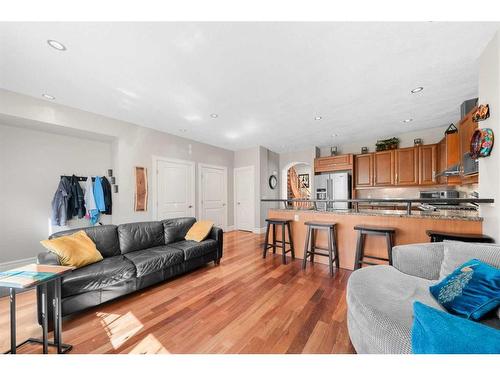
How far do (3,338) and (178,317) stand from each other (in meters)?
1.32

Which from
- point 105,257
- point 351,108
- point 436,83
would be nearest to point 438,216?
point 436,83

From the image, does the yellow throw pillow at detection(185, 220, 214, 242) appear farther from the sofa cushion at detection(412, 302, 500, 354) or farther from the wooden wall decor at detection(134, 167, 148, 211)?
the sofa cushion at detection(412, 302, 500, 354)

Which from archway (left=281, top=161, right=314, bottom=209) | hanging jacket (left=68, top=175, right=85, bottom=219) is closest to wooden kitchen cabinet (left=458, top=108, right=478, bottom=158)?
hanging jacket (left=68, top=175, right=85, bottom=219)

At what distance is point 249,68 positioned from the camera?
2.05 metres

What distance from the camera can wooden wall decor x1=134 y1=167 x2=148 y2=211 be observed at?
378 centimetres

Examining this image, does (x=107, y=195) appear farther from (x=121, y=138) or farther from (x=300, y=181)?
(x=300, y=181)

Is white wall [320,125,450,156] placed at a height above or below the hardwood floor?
above

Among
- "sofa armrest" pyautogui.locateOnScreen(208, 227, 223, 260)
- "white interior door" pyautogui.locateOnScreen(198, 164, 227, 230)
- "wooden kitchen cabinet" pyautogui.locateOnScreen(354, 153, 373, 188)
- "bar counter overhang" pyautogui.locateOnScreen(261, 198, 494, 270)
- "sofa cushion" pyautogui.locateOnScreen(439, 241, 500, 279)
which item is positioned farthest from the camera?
"white interior door" pyautogui.locateOnScreen(198, 164, 227, 230)

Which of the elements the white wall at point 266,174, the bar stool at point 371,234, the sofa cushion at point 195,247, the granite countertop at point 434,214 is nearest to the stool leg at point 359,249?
the bar stool at point 371,234

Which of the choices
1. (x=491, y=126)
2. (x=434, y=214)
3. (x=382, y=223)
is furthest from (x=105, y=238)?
(x=491, y=126)

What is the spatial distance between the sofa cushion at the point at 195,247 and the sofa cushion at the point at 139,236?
0.27 metres

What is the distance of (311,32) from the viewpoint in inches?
62.6

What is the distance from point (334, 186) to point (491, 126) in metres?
3.47

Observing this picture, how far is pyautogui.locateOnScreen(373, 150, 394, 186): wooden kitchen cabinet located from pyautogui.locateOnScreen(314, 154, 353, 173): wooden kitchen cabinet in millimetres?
564
